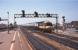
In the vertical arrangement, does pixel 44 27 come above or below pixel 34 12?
below

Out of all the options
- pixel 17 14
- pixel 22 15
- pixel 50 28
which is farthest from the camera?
pixel 17 14

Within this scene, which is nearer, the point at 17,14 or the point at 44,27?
the point at 44,27

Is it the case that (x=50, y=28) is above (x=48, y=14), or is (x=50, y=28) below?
below

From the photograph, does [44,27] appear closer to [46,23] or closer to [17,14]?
[46,23]

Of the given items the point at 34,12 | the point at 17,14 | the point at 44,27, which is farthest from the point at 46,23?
the point at 17,14

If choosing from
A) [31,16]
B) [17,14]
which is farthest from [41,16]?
[17,14]

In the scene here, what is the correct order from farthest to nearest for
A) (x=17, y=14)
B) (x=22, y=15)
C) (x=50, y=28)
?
(x=17, y=14), (x=22, y=15), (x=50, y=28)

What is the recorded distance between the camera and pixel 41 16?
92.8 m

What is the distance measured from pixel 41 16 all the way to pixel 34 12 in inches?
349

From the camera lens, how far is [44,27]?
266 feet

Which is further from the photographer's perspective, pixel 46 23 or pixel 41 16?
pixel 41 16

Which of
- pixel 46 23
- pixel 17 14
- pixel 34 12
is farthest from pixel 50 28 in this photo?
pixel 17 14

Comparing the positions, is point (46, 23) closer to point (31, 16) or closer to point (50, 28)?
point (50, 28)

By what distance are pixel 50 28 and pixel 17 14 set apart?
17.9 meters
